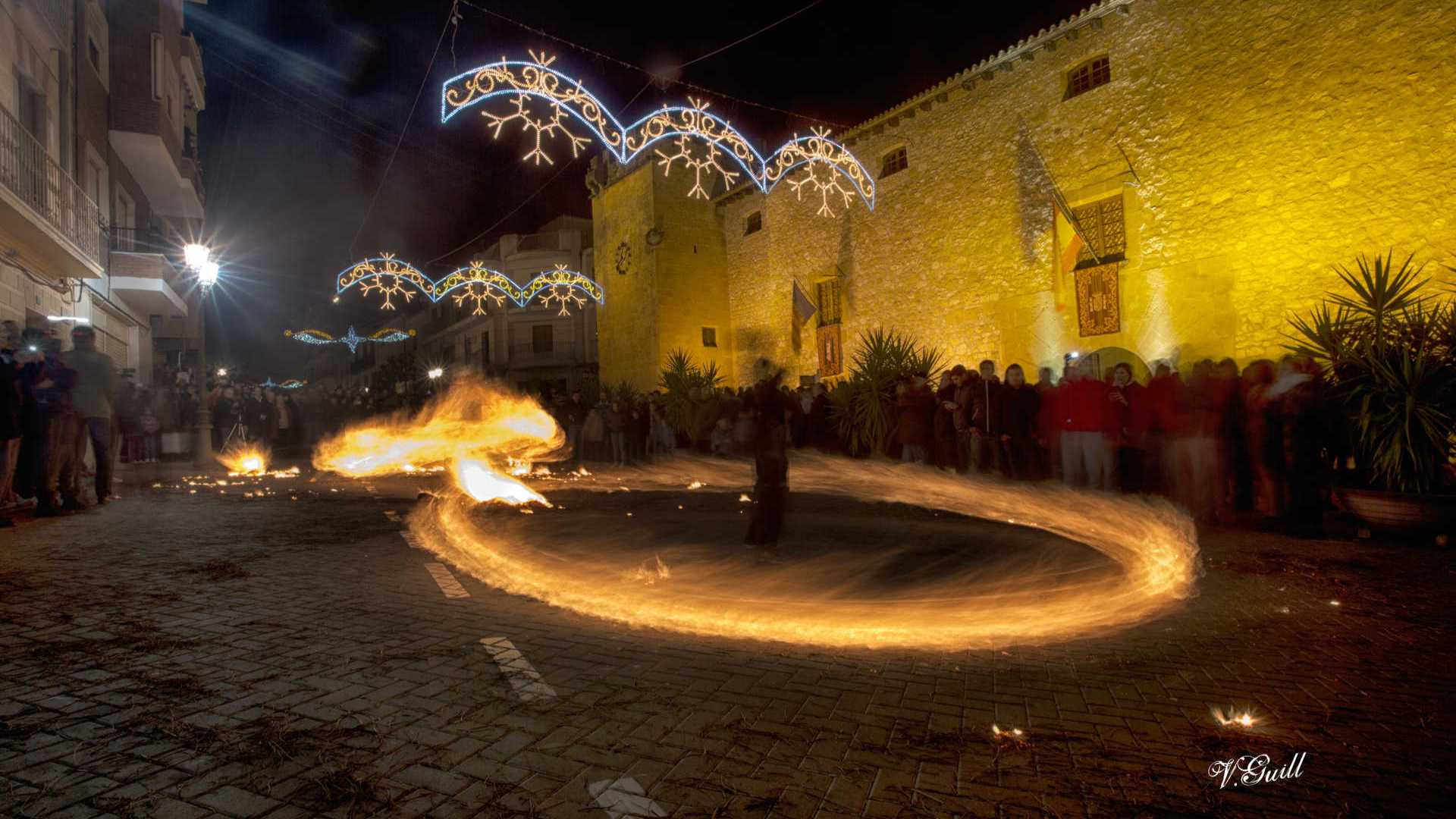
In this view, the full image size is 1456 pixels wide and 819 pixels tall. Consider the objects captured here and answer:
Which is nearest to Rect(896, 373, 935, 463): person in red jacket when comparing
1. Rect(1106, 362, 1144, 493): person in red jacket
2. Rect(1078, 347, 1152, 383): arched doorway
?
Rect(1106, 362, 1144, 493): person in red jacket

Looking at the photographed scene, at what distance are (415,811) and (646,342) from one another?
28.6 metres

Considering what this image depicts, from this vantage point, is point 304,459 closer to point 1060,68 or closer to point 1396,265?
point 1060,68

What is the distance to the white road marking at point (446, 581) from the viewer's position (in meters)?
5.70

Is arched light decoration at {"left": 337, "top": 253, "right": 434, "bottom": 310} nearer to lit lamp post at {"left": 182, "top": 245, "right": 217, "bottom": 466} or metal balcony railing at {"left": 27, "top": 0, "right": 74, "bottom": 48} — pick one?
lit lamp post at {"left": 182, "top": 245, "right": 217, "bottom": 466}

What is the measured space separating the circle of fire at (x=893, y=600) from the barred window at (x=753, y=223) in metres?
16.8

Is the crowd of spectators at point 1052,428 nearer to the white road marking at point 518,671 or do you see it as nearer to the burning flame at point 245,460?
the white road marking at point 518,671

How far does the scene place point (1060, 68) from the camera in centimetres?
1833

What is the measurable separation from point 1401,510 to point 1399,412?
1.00 m

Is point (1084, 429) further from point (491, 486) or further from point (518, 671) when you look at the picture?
point (491, 486)

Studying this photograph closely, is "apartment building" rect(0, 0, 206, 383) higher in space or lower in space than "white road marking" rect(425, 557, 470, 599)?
higher

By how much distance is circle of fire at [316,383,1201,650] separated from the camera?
4.86m

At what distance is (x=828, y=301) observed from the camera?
25859 millimetres

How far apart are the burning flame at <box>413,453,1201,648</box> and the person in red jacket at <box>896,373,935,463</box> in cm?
295

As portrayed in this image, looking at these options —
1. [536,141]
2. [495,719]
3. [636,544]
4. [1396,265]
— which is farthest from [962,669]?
[1396,265]
